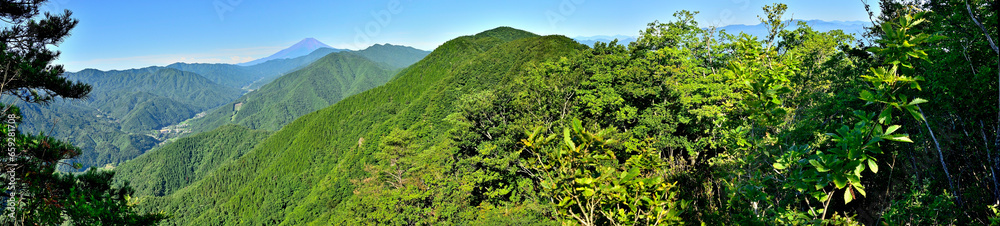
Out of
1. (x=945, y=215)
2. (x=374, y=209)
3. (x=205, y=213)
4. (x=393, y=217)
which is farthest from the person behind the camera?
(x=205, y=213)

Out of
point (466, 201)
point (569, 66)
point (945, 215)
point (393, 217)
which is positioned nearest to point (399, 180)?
point (393, 217)

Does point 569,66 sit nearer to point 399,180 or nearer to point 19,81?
point 399,180

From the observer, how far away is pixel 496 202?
→ 2570cm

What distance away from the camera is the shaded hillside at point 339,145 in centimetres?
6662

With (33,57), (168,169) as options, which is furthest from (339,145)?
(168,169)

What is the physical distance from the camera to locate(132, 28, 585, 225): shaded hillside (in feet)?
219

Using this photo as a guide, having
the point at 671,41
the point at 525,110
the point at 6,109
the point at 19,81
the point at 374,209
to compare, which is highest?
the point at 671,41

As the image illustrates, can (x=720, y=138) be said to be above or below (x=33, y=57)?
below

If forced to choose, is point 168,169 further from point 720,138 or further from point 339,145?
point 720,138

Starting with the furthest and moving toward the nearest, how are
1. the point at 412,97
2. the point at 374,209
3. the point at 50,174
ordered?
the point at 412,97, the point at 374,209, the point at 50,174

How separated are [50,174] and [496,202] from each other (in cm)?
2046

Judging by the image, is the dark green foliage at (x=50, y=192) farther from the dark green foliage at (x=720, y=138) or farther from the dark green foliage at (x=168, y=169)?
the dark green foliage at (x=168, y=169)

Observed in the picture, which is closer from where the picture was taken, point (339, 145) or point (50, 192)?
point (50, 192)

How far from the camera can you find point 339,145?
110 meters
